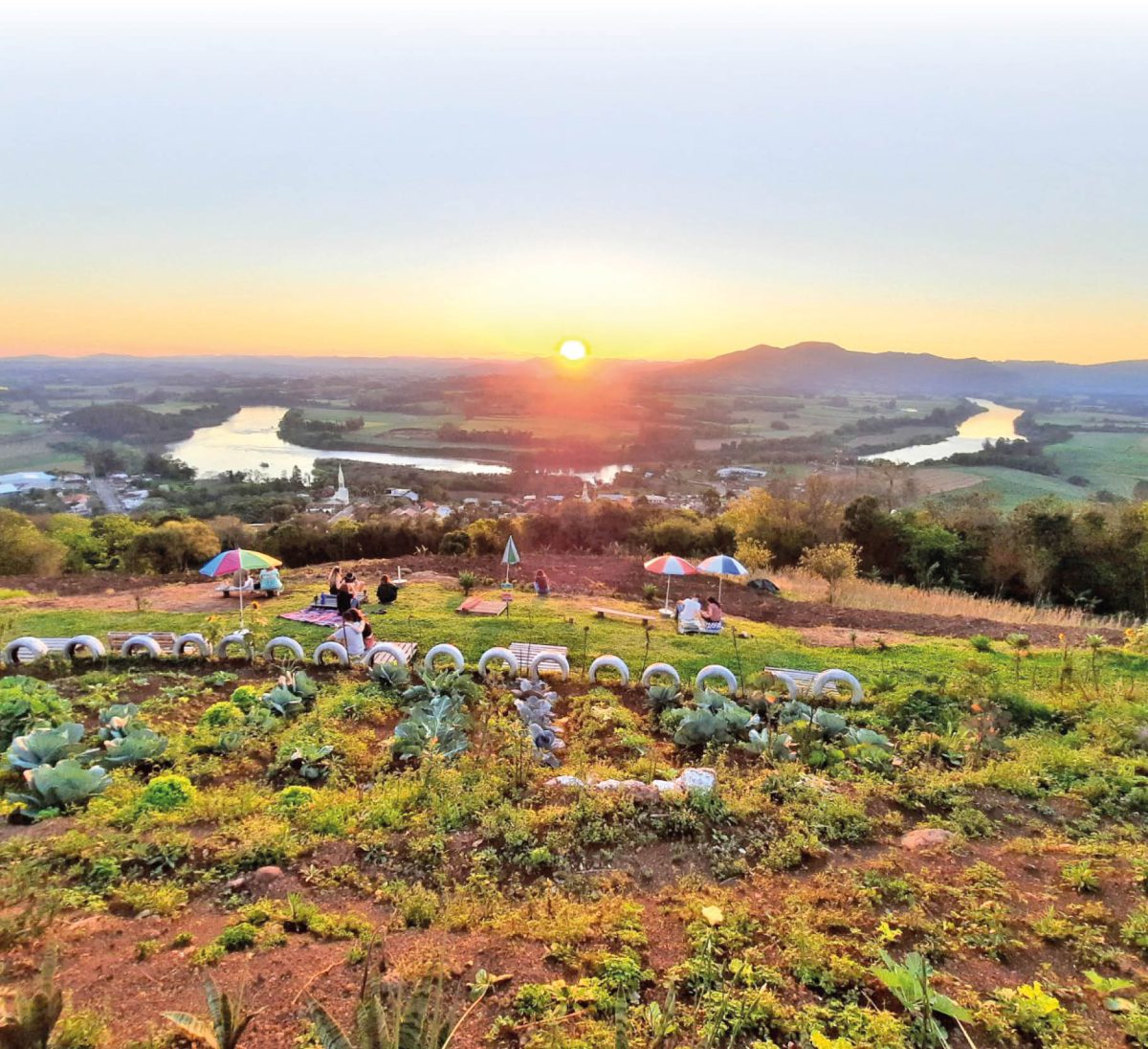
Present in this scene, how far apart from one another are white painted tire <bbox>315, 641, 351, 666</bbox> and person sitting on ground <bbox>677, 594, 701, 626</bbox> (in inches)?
223

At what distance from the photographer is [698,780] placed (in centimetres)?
559

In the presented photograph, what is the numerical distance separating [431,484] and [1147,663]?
4060 cm

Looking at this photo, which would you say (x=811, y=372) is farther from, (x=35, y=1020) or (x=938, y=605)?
(x=35, y=1020)

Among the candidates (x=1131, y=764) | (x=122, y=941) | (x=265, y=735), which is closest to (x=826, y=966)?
(x=122, y=941)

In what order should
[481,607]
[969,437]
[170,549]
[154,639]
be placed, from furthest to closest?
[969,437] → [170,549] → [481,607] → [154,639]

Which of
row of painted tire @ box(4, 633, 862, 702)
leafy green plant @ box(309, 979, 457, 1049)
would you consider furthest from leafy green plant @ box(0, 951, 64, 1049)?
row of painted tire @ box(4, 633, 862, 702)

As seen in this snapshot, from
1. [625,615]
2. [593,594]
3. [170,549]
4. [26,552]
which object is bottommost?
[170,549]

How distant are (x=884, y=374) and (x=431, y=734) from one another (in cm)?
12082

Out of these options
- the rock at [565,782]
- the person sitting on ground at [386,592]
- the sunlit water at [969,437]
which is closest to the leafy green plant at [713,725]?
the rock at [565,782]

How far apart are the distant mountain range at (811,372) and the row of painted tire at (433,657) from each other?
88.0 meters

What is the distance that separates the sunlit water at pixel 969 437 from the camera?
5453 cm

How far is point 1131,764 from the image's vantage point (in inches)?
243

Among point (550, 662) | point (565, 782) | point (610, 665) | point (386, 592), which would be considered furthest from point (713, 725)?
point (386, 592)

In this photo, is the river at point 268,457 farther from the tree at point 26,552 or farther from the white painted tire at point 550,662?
the white painted tire at point 550,662
